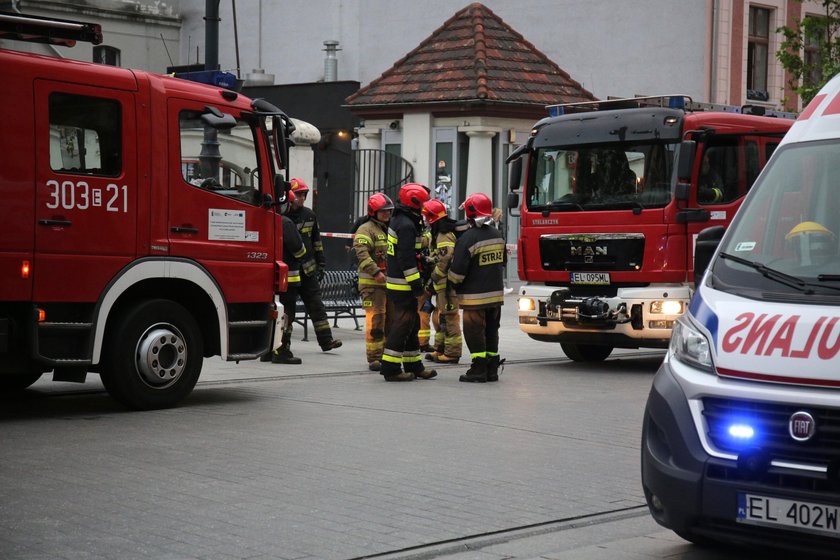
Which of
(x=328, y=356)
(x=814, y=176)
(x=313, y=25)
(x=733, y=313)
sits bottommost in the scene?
(x=328, y=356)

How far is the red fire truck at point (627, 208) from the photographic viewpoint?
1478 centimetres

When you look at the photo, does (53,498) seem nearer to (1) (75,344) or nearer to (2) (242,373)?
(1) (75,344)

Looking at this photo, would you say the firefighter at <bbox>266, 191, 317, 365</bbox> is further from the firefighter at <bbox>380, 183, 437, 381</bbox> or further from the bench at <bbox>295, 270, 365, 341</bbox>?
the bench at <bbox>295, 270, 365, 341</bbox>

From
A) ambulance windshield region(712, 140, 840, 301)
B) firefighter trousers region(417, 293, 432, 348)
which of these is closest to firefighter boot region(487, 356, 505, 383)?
firefighter trousers region(417, 293, 432, 348)

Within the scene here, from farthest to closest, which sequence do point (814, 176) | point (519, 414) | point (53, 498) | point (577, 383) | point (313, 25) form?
point (313, 25)
point (577, 383)
point (519, 414)
point (53, 498)
point (814, 176)

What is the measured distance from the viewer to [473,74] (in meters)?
27.4

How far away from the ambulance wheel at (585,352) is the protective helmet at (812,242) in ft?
33.0

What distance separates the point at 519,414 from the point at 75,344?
372cm

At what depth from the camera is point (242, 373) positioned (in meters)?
14.5

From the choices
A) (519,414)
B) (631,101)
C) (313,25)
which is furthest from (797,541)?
(313,25)

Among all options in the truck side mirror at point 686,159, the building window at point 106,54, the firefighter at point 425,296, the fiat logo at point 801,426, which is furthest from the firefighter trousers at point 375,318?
the building window at point 106,54

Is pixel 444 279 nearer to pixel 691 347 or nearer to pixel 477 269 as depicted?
pixel 477 269

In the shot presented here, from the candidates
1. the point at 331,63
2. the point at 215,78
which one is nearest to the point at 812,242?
the point at 215,78

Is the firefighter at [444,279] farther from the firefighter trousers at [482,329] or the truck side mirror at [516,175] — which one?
the firefighter trousers at [482,329]
